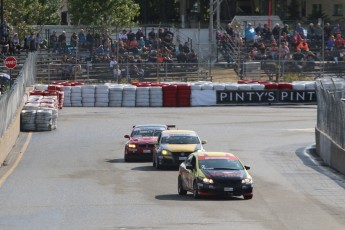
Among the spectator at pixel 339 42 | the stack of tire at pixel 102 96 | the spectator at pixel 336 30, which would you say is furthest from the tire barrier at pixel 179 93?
the spectator at pixel 336 30

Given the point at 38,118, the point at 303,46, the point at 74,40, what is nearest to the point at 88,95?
the point at 74,40

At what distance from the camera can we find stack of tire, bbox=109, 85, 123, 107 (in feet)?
200

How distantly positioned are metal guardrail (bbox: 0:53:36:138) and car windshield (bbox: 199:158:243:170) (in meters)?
10.6

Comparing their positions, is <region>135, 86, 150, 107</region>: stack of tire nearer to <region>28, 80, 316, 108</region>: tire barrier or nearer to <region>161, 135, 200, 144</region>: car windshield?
<region>28, 80, 316, 108</region>: tire barrier

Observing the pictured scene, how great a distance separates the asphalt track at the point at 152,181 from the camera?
77.4 feet

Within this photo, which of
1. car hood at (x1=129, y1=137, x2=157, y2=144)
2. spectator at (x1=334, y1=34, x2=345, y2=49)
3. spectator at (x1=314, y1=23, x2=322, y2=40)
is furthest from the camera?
spectator at (x1=314, y1=23, x2=322, y2=40)

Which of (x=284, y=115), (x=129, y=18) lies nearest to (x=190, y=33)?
(x=129, y=18)

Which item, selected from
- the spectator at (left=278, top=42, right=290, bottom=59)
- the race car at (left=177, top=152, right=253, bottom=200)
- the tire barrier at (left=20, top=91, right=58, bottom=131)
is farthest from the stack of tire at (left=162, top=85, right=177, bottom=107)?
the race car at (left=177, top=152, right=253, bottom=200)

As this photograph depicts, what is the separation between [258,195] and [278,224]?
5.74 metres

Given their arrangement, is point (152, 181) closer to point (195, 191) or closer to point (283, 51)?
point (195, 191)

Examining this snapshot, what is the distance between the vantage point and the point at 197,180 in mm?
27344

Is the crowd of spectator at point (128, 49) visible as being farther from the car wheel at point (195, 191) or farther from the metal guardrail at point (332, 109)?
the car wheel at point (195, 191)

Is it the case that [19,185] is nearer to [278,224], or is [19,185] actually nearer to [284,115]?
[278,224]

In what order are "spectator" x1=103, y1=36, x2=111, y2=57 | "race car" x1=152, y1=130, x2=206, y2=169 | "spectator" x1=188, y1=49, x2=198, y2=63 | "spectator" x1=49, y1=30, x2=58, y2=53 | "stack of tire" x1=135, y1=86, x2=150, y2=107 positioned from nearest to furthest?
"race car" x1=152, y1=130, x2=206, y2=169, "stack of tire" x1=135, y1=86, x2=150, y2=107, "spectator" x1=49, y1=30, x2=58, y2=53, "spectator" x1=103, y1=36, x2=111, y2=57, "spectator" x1=188, y1=49, x2=198, y2=63
